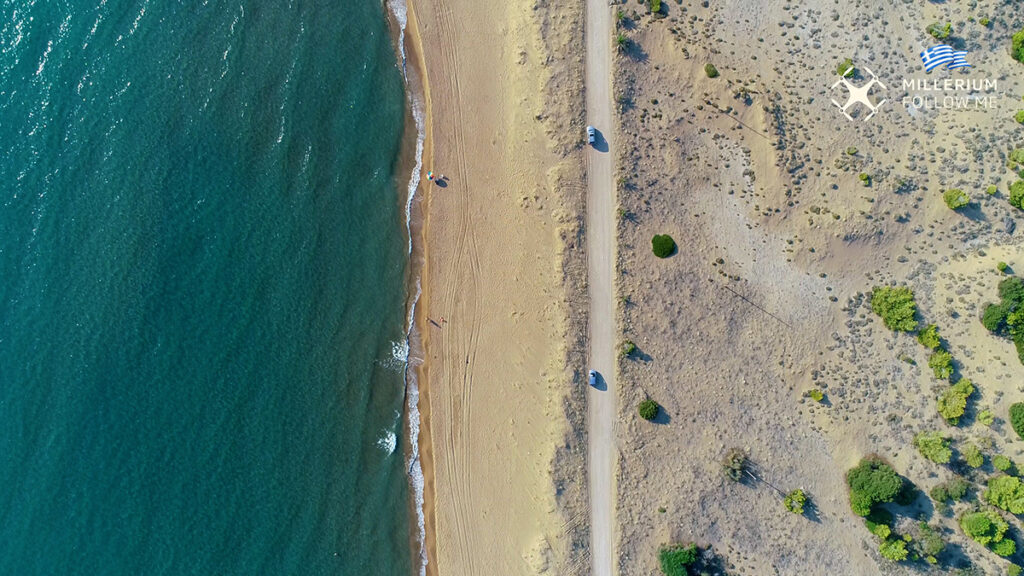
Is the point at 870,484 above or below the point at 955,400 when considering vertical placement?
below

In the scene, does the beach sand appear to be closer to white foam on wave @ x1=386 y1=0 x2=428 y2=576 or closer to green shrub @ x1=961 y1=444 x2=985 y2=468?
white foam on wave @ x1=386 y1=0 x2=428 y2=576

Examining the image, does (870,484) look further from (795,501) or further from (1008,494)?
(1008,494)

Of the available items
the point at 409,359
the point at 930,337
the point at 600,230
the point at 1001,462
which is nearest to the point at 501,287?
the point at 600,230

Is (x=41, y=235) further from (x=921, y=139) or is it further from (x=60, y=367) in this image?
(x=921, y=139)

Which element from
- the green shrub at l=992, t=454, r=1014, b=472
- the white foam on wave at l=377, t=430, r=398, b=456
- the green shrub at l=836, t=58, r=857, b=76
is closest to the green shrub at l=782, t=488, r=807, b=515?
the green shrub at l=992, t=454, r=1014, b=472

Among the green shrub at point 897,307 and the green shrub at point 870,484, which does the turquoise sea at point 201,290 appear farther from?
the green shrub at point 897,307

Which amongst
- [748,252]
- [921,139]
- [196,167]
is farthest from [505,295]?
[921,139]
